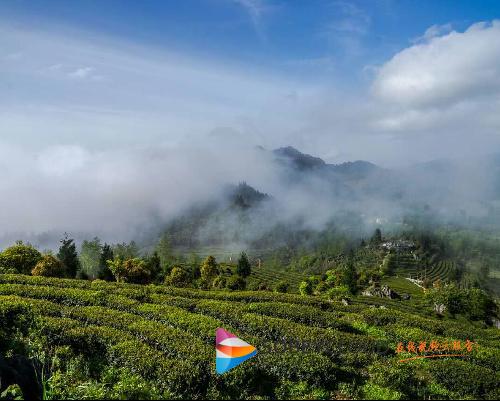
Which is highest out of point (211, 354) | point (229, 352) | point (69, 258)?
point (229, 352)

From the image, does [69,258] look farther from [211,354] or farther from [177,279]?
[211,354]

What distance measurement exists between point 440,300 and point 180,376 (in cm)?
7991

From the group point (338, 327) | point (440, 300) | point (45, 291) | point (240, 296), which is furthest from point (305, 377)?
point (440, 300)

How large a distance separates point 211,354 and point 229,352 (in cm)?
352

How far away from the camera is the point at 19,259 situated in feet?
185

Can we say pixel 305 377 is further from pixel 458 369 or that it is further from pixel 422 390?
pixel 458 369

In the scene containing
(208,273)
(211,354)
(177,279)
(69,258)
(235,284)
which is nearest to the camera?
(211,354)

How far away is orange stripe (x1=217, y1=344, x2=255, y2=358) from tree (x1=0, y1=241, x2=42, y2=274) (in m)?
50.1

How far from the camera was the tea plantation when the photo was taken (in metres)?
16.8

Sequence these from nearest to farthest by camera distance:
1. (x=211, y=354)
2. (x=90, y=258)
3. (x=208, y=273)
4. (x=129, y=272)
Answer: (x=211, y=354) → (x=129, y=272) → (x=208, y=273) → (x=90, y=258)

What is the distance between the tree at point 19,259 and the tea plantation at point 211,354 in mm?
28990

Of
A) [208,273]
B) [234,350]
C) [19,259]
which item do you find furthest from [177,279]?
[234,350]

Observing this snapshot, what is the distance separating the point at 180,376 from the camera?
54.9 feet

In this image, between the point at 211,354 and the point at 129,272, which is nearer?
the point at 211,354
